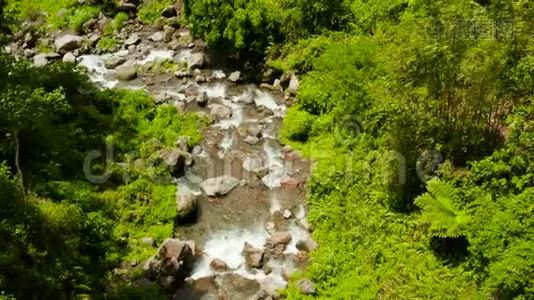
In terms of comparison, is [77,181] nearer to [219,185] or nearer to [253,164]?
[219,185]

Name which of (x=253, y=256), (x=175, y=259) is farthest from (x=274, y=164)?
(x=175, y=259)

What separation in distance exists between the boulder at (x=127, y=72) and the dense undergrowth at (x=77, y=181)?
6.70 feet

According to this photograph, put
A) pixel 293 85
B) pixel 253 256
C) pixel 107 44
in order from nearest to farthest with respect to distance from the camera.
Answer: pixel 253 256 → pixel 293 85 → pixel 107 44

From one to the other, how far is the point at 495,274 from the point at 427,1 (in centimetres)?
→ 873

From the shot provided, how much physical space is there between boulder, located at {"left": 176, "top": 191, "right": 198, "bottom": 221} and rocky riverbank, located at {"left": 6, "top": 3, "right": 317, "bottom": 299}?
3 cm

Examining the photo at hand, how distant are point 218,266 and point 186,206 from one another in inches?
88.0

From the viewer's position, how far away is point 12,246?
11844 millimetres

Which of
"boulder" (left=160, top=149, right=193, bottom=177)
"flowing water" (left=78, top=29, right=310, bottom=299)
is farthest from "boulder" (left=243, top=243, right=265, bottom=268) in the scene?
"boulder" (left=160, top=149, right=193, bottom=177)

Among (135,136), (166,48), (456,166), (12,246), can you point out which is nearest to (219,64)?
(166,48)

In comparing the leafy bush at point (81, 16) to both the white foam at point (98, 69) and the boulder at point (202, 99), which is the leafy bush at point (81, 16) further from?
the boulder at point (202, 99)

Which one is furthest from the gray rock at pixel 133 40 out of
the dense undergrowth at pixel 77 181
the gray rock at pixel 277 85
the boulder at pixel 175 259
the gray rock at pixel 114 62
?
the boulder at pixel 175 259

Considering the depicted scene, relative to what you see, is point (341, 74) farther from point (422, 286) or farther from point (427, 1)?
point (422, 286)

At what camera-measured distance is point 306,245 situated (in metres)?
15.4

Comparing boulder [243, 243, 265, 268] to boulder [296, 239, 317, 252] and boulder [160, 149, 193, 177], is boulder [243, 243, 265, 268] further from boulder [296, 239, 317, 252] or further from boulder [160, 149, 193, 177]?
boulder [160, 149, 193, 177]
